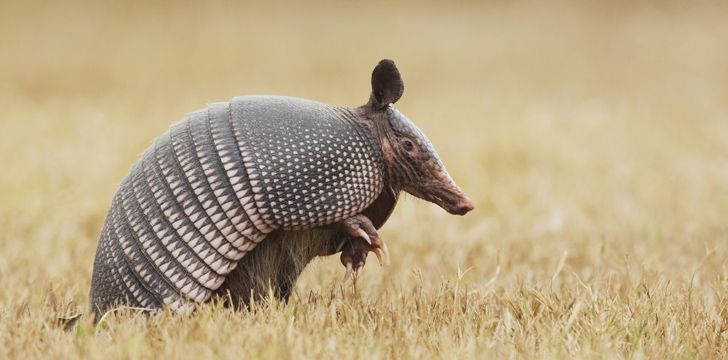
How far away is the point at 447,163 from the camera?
10.8 m

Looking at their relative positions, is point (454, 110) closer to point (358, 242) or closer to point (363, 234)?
point (358, 242)

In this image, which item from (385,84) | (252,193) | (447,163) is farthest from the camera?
(447,163)

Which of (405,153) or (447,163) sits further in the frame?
(447,163)

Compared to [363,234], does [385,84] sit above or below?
above

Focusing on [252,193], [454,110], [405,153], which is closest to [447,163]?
[454,110]

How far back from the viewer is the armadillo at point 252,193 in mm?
4082

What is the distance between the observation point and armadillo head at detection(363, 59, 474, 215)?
14.3 feet

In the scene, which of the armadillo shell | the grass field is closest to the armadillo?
the armadillo shell

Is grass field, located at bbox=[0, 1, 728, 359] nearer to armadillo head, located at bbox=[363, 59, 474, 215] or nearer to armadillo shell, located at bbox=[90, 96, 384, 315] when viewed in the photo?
armadillo shell, located at bbox=[90, 96, 384, 315]

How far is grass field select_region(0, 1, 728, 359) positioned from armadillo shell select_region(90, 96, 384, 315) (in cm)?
22

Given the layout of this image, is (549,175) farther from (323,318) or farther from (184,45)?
(184,45)

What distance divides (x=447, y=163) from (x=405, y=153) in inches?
255

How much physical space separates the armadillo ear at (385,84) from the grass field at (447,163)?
3.17 ft

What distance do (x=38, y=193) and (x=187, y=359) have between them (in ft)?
18.8
